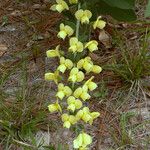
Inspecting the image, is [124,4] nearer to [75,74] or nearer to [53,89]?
[75,74]

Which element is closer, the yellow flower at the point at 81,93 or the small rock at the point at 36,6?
the yellow flower at the point at 81,93

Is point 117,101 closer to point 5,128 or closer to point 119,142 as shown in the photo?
point 119,142

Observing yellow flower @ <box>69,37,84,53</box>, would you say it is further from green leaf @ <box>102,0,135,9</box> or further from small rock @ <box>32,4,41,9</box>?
small rock @ <box>32,4,41,9</box>

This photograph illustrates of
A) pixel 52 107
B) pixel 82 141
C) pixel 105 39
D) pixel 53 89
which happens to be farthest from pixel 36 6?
pixel 82 141

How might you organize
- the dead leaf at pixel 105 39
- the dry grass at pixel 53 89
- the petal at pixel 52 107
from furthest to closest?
the dead leaf at pixel 105 39
the dry grass at pixel 53 89
the petal at pixel 52 107

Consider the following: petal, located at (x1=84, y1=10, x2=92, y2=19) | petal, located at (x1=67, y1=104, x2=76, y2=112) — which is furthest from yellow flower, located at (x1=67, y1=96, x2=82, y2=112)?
petal, located at (x1=84, y1=10, x2=92, y2=19)

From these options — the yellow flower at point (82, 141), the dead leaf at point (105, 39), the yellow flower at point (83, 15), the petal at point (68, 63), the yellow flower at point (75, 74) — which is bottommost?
the dead leaf at point (105, 39)

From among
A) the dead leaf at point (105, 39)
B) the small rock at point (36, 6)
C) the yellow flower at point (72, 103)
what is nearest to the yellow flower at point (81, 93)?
the yellow flower at point (72, 103)

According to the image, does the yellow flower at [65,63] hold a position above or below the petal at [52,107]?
above

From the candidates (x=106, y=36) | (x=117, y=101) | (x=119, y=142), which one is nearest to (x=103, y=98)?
(x=117, y=101)

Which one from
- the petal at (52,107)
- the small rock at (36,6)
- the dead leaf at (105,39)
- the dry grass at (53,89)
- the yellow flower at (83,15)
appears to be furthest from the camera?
the small rock at (36,6)

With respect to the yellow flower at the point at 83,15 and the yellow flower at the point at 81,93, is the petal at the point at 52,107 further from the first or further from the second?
the yellow flower at the point at 83,15
